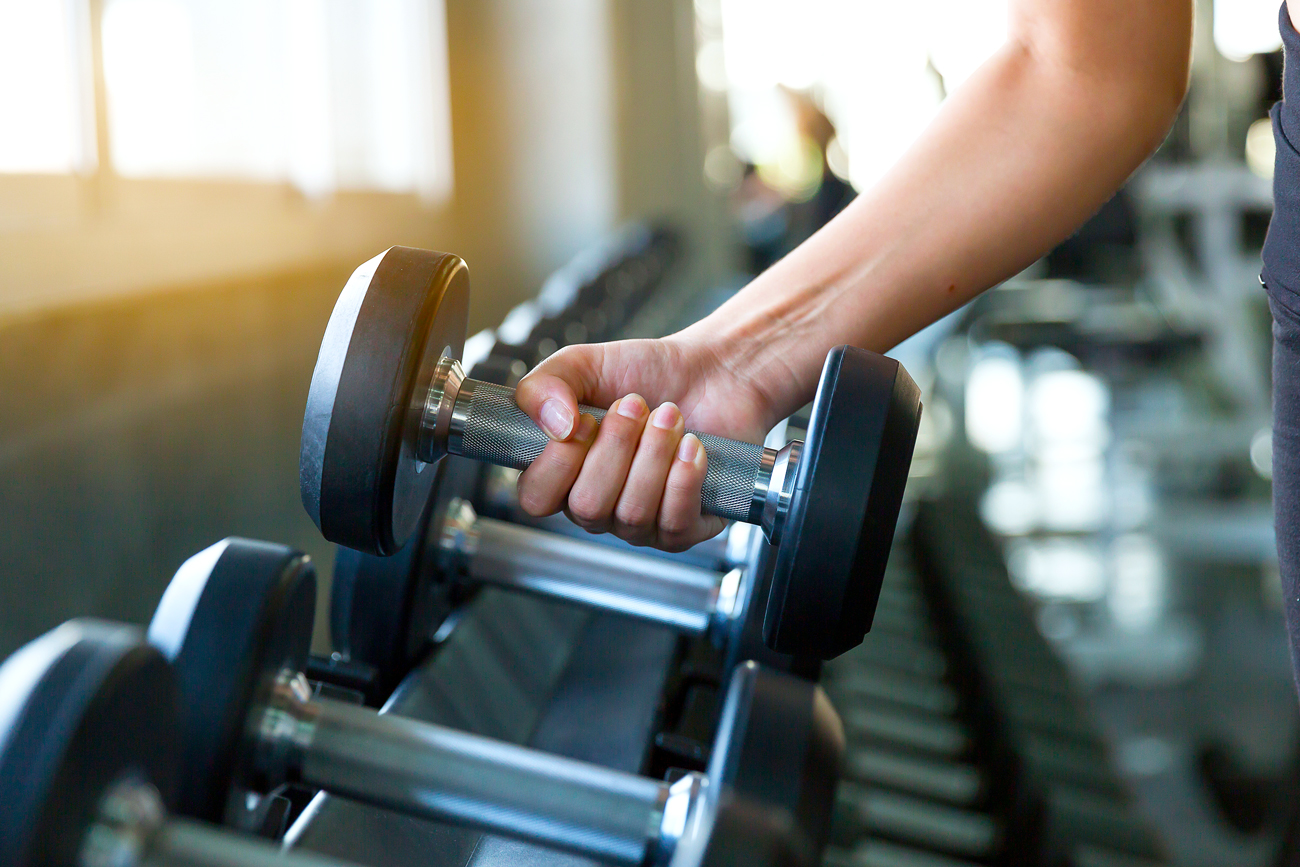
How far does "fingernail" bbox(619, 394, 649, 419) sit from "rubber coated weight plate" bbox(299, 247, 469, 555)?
0.13 m

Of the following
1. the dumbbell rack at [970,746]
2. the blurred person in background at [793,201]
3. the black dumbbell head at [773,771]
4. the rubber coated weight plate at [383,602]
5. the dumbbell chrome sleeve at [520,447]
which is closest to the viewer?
the black dumbbell head at [773,771]

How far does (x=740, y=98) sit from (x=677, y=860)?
9.63 meters

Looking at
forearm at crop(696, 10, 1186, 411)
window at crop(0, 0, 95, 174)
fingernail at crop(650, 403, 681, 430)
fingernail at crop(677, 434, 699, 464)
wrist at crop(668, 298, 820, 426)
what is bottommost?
fingernail at crop(677, 434, 699, 464)

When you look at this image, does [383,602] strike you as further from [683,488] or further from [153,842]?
[153,842]

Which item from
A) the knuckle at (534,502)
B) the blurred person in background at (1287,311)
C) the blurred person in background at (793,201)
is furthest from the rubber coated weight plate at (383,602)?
the blurred person in background at (793,201)

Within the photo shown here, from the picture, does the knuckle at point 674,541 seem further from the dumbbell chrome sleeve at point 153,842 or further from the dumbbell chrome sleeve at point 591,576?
the dumbbell chrome sleeve at point 153,842

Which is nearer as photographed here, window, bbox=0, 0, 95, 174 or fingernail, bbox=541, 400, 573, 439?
fingernail, bbox=541, 400, 573, 439

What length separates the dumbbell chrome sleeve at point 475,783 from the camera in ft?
1.81

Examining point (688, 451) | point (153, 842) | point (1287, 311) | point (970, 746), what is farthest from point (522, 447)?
point (970, 746)

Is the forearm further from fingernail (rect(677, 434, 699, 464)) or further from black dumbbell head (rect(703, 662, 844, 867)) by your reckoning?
black dumbbell head (rect(703, 662, 844, 867))

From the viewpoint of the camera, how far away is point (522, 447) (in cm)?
66

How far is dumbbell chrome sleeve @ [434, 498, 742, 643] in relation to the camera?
901 millimetres

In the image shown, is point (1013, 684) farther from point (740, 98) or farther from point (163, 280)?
point (740, 98)

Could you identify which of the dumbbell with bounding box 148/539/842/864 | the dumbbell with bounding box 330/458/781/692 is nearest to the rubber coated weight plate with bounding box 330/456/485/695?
the dumbbell with bounding box 330/458/781/692
